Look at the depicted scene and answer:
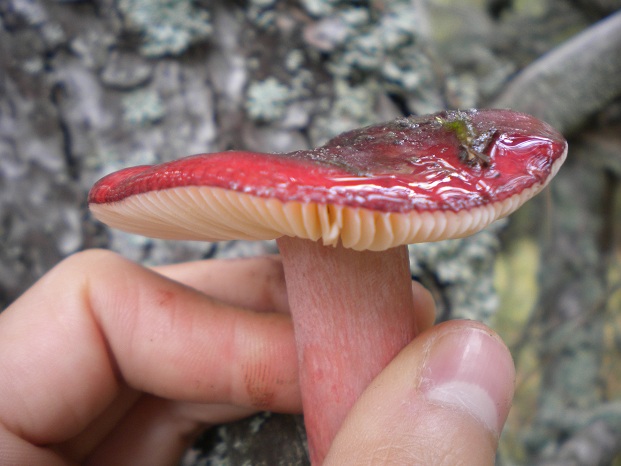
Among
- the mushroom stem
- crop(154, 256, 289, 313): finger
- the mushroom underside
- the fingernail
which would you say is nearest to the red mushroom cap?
the mushroom underside

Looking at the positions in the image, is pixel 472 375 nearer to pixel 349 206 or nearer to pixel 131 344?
pixel 349 206

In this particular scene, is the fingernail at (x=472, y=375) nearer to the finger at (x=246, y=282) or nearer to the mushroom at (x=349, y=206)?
the mushroom at (x=349, y=206)

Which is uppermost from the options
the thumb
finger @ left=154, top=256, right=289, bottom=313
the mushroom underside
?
the mushroom underside

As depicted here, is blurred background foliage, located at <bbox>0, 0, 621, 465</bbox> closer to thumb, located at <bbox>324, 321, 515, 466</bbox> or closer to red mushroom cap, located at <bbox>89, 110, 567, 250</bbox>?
thumb, located at <bbox>324, 321, 515, 466</bbox>

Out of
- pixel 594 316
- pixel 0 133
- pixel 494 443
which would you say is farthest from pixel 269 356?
pixel 594 316

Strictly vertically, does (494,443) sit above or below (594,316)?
above

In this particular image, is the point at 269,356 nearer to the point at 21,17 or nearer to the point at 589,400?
the point at 21,17

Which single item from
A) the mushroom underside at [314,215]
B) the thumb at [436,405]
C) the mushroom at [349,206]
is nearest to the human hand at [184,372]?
the thumb at [436,405]
